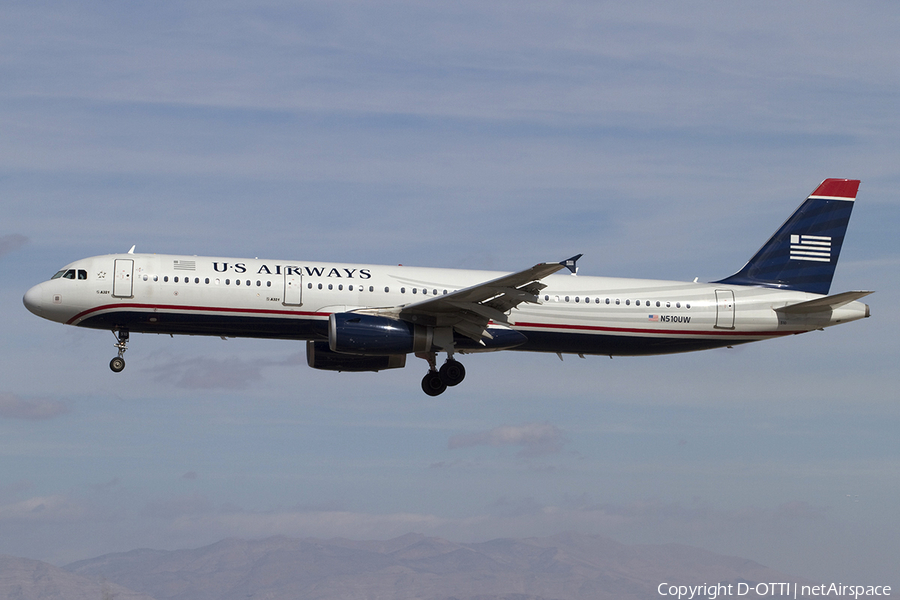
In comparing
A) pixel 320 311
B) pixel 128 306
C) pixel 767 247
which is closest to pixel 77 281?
pixel 128 306

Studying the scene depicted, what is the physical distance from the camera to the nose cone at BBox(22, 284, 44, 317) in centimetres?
3701

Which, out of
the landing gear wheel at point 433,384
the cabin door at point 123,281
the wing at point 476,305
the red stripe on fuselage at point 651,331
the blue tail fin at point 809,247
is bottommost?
the landing gear wheel at point 433,384

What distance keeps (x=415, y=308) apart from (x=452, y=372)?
420cm

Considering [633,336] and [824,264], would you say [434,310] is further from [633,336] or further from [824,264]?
[824,264]

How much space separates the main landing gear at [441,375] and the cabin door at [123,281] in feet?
35.0

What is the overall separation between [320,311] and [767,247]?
19.0 meters

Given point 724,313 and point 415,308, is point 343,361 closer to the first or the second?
point 415,308

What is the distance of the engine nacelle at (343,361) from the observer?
4141 cm

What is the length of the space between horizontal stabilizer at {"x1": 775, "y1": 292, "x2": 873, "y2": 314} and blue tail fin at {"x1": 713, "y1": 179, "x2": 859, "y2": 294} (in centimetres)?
210

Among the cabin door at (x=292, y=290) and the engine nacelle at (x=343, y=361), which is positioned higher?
the cabin door at (x=292, y=290)

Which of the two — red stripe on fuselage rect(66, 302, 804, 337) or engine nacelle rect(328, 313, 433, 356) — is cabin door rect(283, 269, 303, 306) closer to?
red stripe on fuselage rect(66, 302, 804, 337)

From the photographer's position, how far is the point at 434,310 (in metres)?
37.0

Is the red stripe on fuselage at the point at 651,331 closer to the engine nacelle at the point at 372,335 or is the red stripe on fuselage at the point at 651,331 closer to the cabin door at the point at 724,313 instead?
the cabin door at the point at 724,313

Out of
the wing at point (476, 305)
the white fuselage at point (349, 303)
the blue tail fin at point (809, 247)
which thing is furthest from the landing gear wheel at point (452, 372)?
the blue tail fin at point (809, 247)
